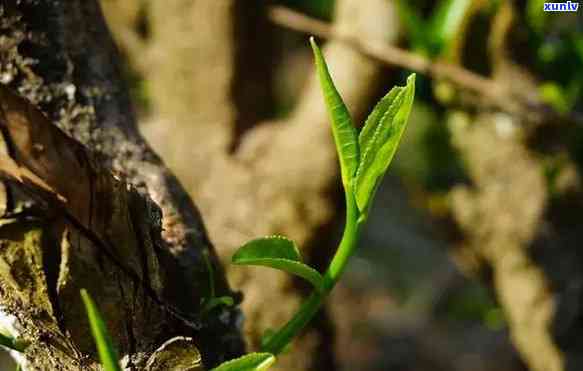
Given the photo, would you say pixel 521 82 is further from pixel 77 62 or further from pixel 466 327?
pixel 466 327

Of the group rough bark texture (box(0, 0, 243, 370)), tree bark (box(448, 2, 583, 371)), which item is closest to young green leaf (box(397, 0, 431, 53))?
tree bark (box(448, 2, 583, 371))

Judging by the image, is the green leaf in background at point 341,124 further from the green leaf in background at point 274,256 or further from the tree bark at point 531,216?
the tree bark at point 531,216

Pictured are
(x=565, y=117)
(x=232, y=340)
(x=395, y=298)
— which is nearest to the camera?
(x=232, y=340)

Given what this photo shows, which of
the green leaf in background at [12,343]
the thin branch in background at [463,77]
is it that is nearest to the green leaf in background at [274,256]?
the green leaf in background at [12,343]

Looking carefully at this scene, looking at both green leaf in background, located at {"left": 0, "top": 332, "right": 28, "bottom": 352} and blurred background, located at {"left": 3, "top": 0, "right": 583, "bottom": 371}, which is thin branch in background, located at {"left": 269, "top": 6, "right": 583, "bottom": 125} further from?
green leaf in background, located at {"left": 0, "top": 332, "right": 28, "bottom": 352}

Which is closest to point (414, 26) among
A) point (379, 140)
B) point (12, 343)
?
point (379, 140)

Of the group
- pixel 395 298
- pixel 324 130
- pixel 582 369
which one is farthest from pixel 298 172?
pixel 395 298

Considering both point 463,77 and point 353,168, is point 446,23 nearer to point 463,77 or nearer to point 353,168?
point 463,77
